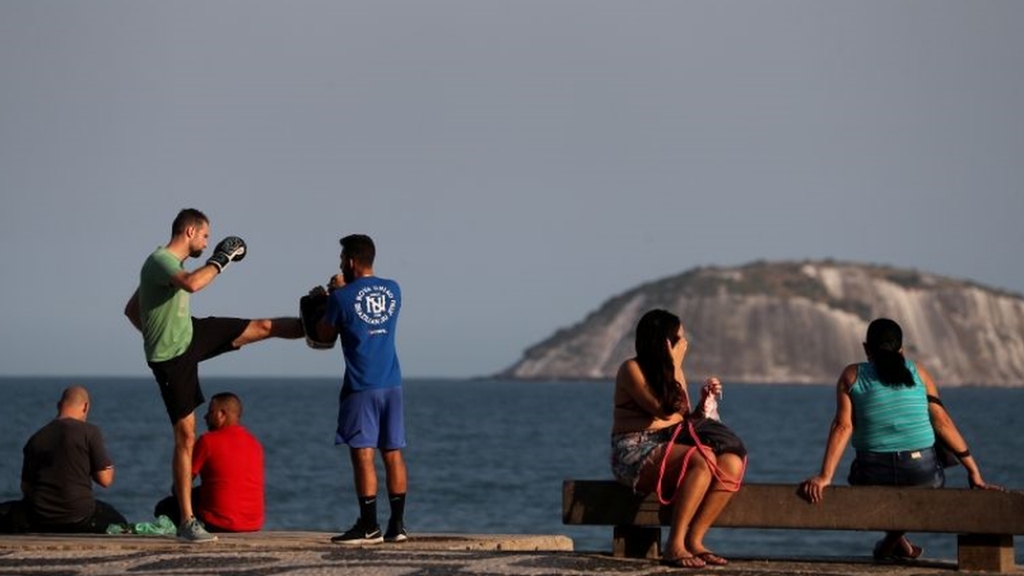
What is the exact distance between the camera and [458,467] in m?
69.5

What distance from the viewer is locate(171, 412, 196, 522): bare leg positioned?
12641 mm

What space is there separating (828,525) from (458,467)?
58.5m

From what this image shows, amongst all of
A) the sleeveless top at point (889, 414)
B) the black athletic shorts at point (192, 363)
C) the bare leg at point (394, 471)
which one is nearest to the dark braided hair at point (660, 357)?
the sleeveless top at point (889, 414)

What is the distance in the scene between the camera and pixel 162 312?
41.3 ft

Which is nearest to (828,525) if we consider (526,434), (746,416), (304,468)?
(304,468)

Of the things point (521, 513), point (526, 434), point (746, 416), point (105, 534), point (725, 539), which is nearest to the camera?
point (105, 534)

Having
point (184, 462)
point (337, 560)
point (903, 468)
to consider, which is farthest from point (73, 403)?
point (903, 468)

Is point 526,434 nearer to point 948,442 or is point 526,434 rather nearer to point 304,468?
point 304,468

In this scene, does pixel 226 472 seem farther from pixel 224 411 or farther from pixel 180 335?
pixel 180 335

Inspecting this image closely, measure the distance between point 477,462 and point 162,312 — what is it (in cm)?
6085

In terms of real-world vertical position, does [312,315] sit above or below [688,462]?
above

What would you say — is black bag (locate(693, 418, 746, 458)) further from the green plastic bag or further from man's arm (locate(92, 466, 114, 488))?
man's arm (locate(92, 466, 114, 488))

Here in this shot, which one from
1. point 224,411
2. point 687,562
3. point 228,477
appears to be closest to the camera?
point 687,562

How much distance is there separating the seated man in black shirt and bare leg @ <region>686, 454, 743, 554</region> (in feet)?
15.0
